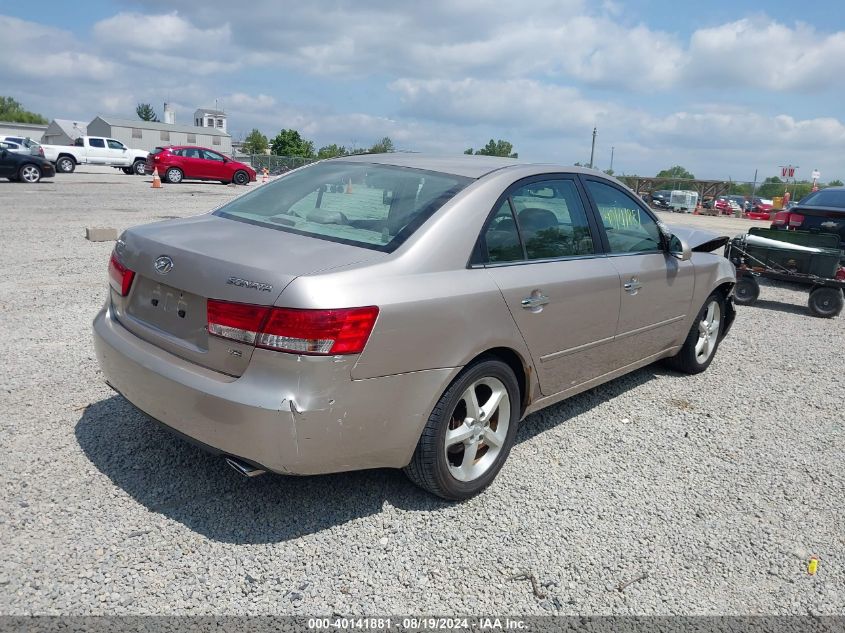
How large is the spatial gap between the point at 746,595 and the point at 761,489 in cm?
106

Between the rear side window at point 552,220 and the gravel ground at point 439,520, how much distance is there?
120 cm

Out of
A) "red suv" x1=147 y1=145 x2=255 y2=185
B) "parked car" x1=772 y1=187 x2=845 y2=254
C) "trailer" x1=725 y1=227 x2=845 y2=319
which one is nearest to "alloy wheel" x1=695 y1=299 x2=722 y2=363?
"trailer" x1=725 y1=227 x2=845 y2=319

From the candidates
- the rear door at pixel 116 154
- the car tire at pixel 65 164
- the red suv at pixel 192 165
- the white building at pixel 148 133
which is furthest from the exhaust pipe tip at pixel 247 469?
the white building at pixel 148 133

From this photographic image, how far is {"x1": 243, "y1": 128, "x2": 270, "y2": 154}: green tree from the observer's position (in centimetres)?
9762

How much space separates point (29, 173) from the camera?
2288 cm

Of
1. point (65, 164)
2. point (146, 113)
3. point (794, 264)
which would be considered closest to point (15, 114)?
point (146, 113)

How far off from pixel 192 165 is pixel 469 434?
2708 cm

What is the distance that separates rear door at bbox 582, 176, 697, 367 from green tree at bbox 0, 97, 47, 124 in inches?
4984

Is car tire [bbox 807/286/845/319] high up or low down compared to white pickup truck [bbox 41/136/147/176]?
down

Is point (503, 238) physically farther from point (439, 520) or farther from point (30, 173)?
point (30, 173)

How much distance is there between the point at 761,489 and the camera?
3648mm

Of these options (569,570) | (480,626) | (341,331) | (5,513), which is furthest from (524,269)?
(5,513)

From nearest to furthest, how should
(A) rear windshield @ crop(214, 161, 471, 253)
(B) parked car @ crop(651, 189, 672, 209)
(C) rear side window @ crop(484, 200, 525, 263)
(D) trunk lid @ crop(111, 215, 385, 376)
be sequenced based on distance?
(D) trunk lid @ crop(111, 215, 385, 376), (A) rear windshield @ crop(214, 161, 471, 253), (C) rear side window @ crop(484, 200, 525, 263), (B) parked car @ crop(651, 189, 672, 209)

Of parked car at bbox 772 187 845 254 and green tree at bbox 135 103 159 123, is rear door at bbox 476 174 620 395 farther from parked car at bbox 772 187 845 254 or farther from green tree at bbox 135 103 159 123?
green tree at bbox 135 103 159 123
